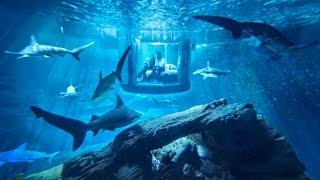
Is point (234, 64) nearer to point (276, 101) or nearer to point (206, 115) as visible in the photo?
point (276, 101)

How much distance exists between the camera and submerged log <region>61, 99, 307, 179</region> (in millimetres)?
5977

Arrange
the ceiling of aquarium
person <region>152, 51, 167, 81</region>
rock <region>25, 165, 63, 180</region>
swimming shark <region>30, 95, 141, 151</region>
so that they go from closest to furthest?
1. swimming shark <region>30, 95, 141, 151</region>
2. rock <region>25, 165, 63, 180</region>
3. person <region>152, 51, 167, 81</region>
4. the ceiling of aquarium

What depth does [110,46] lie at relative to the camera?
20.3 m

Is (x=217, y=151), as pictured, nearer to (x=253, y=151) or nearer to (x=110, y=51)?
(x=253, y=151)

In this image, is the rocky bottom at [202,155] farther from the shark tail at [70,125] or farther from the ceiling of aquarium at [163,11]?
the ceiling of aquarium at [163,11]

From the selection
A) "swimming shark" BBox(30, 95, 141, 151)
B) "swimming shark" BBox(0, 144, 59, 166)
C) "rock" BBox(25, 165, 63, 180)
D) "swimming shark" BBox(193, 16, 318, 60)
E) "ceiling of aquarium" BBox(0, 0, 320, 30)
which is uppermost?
"ceiling of aquarium" BBox(0, 0, 320, 30)

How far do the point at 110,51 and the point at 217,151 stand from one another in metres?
19.7

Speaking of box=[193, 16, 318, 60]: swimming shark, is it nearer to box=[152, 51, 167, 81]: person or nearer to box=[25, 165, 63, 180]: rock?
box=[25, 165, 63, 180]: rock

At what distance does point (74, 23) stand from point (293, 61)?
2622 centimetres

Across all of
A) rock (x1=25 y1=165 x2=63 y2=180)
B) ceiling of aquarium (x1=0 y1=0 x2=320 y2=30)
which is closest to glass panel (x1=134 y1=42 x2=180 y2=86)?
ceiling of aquarium (x1=0 y1=0 x2=320 y2=30)

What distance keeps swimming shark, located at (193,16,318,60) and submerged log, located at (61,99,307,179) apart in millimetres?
1653

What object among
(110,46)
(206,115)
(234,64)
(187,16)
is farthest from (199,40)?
(206,115)

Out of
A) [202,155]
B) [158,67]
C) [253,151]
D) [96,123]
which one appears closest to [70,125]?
[96,123]

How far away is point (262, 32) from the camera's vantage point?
4.83 meters
